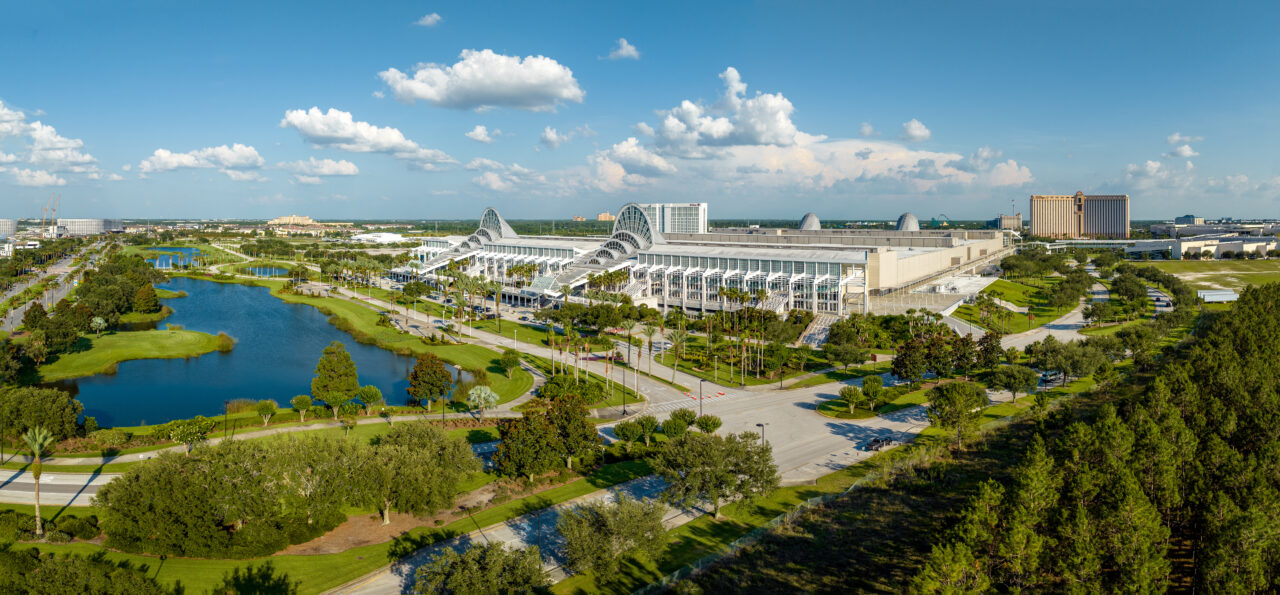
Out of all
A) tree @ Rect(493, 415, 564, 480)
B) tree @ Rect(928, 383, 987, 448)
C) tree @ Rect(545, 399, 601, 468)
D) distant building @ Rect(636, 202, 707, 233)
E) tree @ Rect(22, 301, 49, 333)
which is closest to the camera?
tree @ Rect(493, 415, 564, 480)

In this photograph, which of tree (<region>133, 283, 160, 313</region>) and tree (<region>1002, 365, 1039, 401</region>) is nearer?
tree (<region>1002, 365, 1039, 401</region>)

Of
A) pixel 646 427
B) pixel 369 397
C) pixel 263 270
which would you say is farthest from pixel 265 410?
pixel 263 270

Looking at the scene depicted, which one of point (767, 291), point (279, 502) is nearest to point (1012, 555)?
point (279, 502)

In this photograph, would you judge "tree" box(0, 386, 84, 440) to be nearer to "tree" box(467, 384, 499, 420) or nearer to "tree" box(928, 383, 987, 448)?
"tree" box(467, 384, 499, 420)

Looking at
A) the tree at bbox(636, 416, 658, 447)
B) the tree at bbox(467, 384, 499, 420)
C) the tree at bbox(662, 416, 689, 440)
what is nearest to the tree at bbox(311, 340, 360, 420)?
the tree at bbox(467, 384, 499, 420)

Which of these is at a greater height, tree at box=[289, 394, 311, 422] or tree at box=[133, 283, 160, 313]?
tree at box=[133, 283, 160, 313]

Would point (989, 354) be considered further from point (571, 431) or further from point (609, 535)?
point (609, 535)
